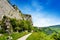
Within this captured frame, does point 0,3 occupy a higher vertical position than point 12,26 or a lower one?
higher

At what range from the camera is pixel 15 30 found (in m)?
61.2

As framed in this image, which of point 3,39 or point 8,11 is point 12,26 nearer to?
point 8,11

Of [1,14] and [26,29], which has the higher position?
[1,14]

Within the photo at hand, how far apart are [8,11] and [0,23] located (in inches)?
507

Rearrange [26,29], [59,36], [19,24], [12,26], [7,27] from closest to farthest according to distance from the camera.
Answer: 1. [59,36]
2. [7,27]
3. [12,26]
4. [19,24]
5. [26,29]

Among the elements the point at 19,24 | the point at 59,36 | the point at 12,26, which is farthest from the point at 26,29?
the point at 59,36

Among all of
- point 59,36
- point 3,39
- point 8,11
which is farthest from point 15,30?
point 3,39

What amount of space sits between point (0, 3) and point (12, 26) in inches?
401

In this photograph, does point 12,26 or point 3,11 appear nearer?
point 12,26

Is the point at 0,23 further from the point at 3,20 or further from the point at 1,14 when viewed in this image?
the point at 1,14

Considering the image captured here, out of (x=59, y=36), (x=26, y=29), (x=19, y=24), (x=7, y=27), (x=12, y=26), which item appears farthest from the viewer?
(x=26, y=29)

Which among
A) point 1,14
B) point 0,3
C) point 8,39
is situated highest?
point 0,3

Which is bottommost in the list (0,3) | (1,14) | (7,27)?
(7,27)

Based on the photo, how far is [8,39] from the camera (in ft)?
131
